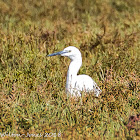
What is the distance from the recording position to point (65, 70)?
5.86m

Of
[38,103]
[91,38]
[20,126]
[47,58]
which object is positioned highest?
[91,38]

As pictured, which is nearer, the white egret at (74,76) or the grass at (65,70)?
the grass at (65,70)

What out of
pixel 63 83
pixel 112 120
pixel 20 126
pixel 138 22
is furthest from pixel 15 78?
pixel 138 22

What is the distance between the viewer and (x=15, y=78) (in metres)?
5.22

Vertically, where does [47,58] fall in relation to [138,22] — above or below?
below

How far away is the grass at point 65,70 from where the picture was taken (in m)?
3.75

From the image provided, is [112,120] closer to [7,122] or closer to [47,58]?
[7,122]

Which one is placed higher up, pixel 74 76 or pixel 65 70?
pixel 65 70

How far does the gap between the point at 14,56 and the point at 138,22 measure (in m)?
3.92

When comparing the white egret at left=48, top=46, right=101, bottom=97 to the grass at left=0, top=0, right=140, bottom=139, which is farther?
the white egret at left=48, top=46, right=101, bottom=97

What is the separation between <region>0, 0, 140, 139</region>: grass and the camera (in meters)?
3.75

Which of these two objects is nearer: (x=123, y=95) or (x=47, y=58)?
(x=123, y=95)

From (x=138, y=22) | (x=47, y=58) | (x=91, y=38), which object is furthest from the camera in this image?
(x=138, y=22)

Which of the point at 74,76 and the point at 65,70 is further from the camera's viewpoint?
the point at 65,70
